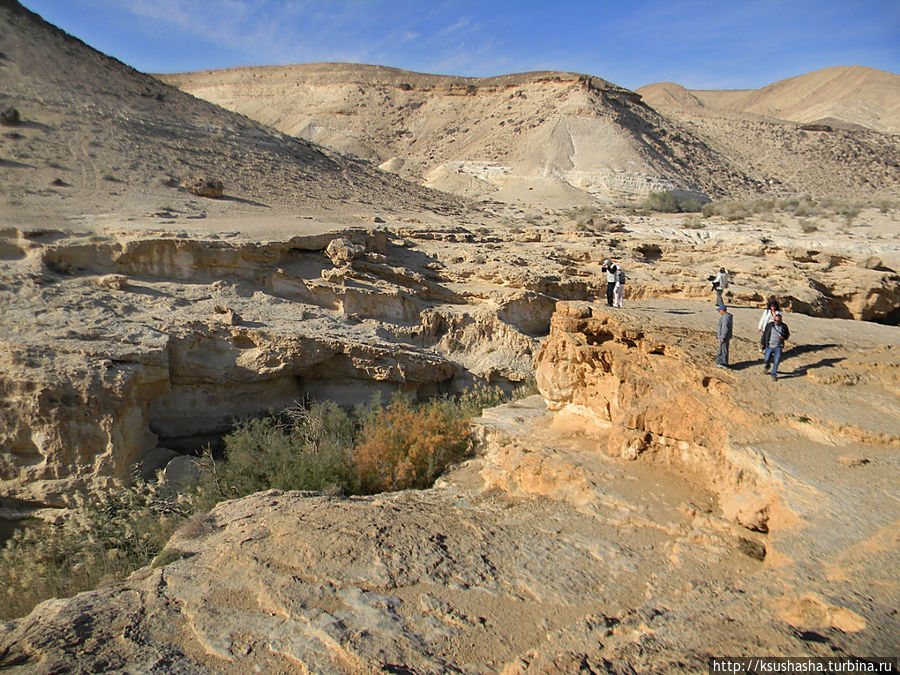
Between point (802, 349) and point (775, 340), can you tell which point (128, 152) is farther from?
point (802, 349)

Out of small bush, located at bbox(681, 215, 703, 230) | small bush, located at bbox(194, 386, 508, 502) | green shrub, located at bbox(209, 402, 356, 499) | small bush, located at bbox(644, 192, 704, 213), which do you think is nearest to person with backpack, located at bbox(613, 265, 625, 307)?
small bush, located at bbox(194, 386, 508, 502)

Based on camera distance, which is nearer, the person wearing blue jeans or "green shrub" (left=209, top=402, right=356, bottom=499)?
the person wearing blue jeans

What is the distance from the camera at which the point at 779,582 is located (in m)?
3.21

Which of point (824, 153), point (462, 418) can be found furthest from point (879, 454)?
point (824, 153)

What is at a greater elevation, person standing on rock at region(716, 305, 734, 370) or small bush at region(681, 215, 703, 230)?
small bush at region(681, 215, 703, 230)

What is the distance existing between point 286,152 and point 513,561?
2382 centimetres

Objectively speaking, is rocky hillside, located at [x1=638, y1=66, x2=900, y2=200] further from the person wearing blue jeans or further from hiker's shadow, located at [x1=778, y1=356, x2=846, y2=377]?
the person wearing blue jeans

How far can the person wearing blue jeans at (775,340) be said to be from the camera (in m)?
5.39

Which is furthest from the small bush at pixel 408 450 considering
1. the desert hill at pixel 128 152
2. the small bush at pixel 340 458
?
the desert hill at pixel 128 152

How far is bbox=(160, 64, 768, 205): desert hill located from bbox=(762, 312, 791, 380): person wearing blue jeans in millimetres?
27113

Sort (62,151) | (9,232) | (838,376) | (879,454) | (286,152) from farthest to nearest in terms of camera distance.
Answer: (286,152)
(62,151)
(9,232)
(838,376)
(879,454)

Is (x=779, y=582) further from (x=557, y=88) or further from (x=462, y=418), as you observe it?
(x=557, y=88)

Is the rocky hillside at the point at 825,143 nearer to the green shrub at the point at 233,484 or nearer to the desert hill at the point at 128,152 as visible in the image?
the desert hill at the point at 128,152

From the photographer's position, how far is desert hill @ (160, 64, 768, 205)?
35.6 m
